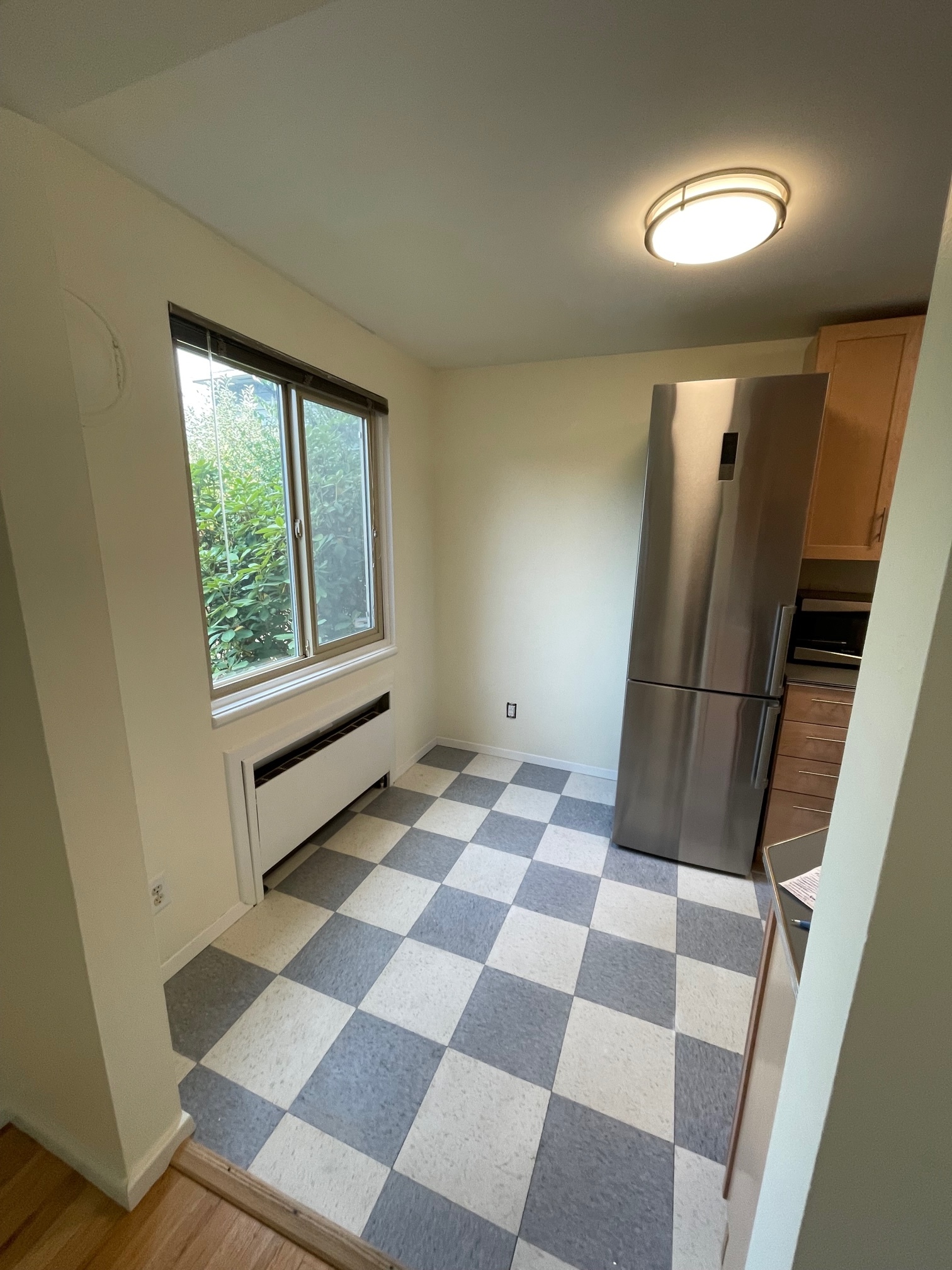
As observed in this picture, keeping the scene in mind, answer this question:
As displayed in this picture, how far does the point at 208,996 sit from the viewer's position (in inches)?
62.1

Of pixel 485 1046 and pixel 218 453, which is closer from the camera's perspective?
pixel 485 1046

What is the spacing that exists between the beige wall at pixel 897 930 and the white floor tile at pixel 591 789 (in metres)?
2.31

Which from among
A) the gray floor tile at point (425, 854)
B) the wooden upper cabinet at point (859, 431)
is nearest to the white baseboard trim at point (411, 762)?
the gray floor tile at point (425, 854)

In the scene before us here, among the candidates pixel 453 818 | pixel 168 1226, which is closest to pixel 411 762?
pixel 453 818

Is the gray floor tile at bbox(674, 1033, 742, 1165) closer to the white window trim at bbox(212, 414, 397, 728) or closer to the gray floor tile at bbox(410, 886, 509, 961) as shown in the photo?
the gray floor tile at bbox(410, 886, 509, 961)

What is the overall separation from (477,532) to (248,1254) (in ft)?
9.30

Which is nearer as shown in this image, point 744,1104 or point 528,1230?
point 744,1104

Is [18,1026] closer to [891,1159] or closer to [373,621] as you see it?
[891,1159]

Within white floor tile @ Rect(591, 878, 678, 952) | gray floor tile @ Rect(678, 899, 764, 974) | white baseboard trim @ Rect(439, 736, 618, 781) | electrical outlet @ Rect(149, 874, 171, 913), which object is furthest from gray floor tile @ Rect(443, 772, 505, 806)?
electrical outlet @ Rect(149, 874, 171, 913)

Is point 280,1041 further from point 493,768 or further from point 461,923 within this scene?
point 493,768

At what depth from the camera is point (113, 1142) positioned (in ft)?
3.46

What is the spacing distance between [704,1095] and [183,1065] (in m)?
1.46

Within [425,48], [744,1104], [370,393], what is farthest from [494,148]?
[744,1104]

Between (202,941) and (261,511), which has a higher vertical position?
(261,511)
